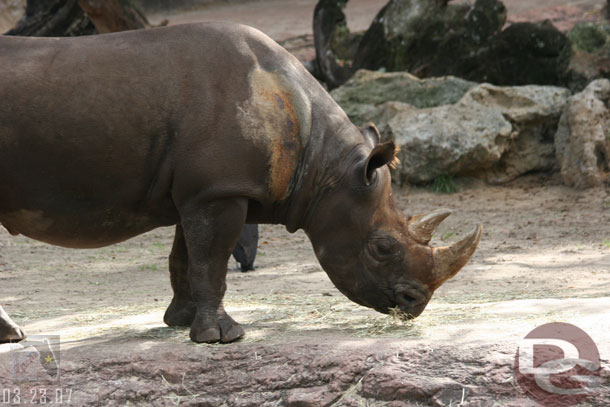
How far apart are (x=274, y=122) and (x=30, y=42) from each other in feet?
4.92

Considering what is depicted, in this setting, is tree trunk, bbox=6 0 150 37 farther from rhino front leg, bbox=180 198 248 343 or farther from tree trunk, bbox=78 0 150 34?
rhino front leg, bbox=180 198 248 343

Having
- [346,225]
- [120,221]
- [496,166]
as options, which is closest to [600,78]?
[496,166]

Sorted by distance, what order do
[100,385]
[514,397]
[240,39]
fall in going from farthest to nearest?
[240,39] → [100,385] → [514,397]

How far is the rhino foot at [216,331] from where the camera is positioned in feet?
17.1

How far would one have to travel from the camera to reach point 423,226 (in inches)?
219

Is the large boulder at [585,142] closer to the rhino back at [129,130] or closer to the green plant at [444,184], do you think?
the green plant at [444,184]

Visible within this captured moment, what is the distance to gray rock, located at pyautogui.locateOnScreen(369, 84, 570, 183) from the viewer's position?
12.6 metres

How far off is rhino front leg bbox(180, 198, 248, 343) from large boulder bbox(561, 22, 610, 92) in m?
9.37

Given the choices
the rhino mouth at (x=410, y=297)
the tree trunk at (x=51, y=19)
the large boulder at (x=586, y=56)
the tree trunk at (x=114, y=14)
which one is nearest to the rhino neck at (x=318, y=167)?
the rhino mouth at (x=410, y=297)

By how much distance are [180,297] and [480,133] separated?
7539mm

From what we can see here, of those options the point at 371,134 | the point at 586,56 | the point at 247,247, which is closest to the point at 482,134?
the point at 586,56

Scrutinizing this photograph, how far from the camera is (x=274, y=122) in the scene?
5.25m

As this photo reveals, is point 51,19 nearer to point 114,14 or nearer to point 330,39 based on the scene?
point 114,14

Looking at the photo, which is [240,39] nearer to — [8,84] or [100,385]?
[8,84]
